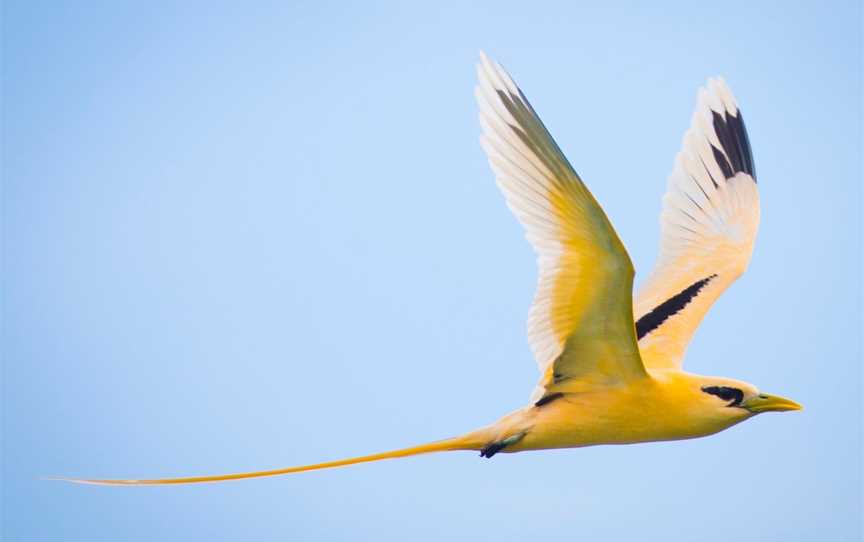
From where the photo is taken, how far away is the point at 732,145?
8.47 meters

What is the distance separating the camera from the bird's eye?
5.94 m

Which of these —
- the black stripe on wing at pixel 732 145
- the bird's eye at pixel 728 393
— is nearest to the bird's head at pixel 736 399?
the bird's eye at pixel 728 393

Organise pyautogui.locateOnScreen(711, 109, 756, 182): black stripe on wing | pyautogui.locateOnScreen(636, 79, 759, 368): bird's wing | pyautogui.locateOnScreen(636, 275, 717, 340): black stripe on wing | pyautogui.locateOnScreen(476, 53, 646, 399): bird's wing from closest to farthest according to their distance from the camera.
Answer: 1. pyautogui.locateOnScreen(476, 53, 646, 399): bird's wing
2. pyautogui.locateOnScreen(636, 275, 717, 340): black stripe on wing
3. pyautogui.locateOnScreen(636, 79, 759, 368): bird's wing
4. pyautogui.locateOnScreen(711, 109, 756, 182): black stripe on wing

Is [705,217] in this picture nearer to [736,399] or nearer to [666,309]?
[666,309]

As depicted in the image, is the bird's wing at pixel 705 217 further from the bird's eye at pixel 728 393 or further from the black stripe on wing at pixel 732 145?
the bird's eye at pixel 728 393

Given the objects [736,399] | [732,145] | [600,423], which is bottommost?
[736,399]

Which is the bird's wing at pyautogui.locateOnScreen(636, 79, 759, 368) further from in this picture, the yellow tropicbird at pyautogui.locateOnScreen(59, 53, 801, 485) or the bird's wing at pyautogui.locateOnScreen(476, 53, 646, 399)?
the bird's wing at pyautogui.locateOnScreen(476, 53, 646, 399)

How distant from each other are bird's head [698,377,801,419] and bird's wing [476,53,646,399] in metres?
0.54

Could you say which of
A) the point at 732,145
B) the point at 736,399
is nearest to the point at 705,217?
the point at 732,145

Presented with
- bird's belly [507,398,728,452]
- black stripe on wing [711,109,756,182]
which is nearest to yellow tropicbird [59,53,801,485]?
bird's belly [507,398,728,452]

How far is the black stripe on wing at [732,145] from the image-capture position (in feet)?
27.6

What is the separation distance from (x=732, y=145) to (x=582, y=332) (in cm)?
360

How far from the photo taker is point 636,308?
735 centimetres

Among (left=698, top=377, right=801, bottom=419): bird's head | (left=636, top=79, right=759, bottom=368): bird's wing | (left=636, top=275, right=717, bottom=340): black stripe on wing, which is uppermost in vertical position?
(left=636, top=79, right=759, bottom=368): bird's wing
